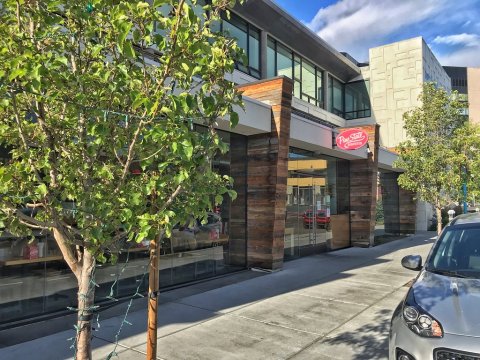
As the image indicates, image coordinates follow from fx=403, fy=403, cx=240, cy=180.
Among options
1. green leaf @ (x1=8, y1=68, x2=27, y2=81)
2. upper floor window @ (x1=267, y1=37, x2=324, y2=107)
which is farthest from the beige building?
green leaf @ (x1=8, y1=68, x2=27, y2=81)

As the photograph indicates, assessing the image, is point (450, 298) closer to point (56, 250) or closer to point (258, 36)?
point (56, 250)

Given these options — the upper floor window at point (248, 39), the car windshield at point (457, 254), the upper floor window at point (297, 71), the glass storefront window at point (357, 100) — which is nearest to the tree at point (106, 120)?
the car windshield at point (457, 254)

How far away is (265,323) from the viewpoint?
6441mm

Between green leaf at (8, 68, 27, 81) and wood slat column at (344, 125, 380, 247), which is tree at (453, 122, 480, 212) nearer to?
wood slat column at (344, 125, 380, 247)

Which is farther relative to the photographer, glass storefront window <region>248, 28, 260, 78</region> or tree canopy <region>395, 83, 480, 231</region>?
glass storefront window <region>248, 28, 260, 78</region>

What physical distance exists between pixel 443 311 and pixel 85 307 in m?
3.01

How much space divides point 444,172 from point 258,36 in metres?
8.13

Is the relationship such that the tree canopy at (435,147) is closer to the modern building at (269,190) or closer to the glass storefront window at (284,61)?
the modern building at (269,190)

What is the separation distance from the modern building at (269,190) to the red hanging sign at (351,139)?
28cm

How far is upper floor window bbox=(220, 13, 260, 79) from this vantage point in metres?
13.7

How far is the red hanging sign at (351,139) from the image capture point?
13.6m

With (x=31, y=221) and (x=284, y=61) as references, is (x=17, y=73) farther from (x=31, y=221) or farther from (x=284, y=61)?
(x=284, y=61)

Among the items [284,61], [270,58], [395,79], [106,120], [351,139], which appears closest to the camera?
[106,120]

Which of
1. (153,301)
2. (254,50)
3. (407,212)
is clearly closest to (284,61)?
(254,50)
